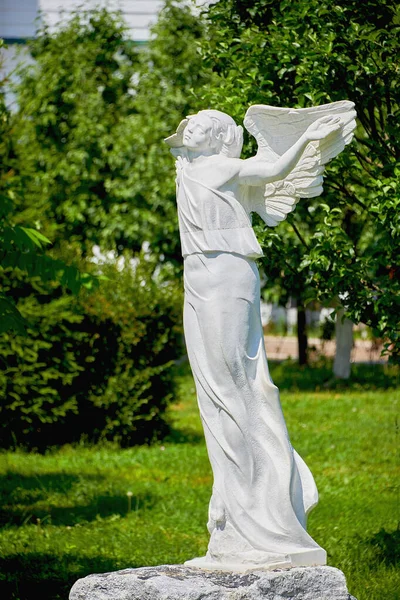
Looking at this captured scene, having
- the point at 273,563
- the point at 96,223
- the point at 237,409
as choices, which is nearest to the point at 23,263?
the point at 237,409

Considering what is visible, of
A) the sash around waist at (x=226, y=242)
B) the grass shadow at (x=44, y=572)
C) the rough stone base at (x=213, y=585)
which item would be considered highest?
the sash around waist at (x=226, y=242)

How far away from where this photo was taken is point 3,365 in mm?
12867

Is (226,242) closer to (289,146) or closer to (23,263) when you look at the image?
(289,146)

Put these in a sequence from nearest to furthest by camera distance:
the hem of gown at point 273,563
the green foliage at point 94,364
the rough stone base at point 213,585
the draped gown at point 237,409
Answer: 1. the rough stone base at point 213,585
2. the hem of gown at point 273,563
3. the draped gown at point 237,409
4. the green foliage at point 94,364

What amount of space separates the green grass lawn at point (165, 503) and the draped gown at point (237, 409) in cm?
185

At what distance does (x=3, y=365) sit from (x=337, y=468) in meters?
4.20

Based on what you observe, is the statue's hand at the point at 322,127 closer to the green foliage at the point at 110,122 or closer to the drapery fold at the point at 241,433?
the drapery fold at the point at 241,433

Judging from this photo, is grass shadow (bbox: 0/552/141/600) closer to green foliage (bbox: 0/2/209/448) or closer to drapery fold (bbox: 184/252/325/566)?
green foliage (bbox: 0/2/209/448)

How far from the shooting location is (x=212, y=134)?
552 centimetres

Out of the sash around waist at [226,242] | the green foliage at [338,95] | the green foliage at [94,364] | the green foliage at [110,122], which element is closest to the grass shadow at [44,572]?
the green foliage at [338,95]

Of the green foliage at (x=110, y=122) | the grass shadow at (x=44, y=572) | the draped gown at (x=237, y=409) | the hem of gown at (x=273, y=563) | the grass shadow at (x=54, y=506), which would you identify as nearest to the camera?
the hem of gown at (x=273, y=563)

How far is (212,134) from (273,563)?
2.18 m

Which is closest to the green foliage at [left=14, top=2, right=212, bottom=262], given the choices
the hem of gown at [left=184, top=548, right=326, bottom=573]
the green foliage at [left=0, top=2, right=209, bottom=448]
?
the green foliage at [left=0, top=2, right=209, bottom=448]

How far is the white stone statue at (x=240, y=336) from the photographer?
5.29m
